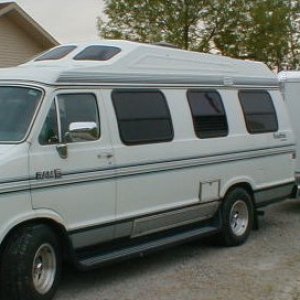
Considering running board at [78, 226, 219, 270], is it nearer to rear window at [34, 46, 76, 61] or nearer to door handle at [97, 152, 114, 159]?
door handle at [97, 152, 114, 159]

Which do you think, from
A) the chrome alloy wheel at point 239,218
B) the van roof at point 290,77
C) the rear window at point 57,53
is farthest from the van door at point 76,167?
the van roof at point 290,77

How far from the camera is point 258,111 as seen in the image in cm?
936

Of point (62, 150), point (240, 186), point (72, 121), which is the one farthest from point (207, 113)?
point (62, 150)

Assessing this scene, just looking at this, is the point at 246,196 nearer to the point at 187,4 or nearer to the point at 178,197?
the point at 178,197

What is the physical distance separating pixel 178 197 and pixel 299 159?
14.3 ft

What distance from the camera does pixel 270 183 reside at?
31.0ft

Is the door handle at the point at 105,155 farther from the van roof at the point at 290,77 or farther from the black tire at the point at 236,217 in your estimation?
the van roof at the point at 290,77

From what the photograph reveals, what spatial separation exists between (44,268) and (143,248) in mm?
1378

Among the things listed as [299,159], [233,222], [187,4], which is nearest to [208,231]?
[233,222]

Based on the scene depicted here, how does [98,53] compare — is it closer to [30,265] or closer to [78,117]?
[78,117]

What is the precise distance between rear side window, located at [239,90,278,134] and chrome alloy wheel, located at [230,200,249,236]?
1017 mm

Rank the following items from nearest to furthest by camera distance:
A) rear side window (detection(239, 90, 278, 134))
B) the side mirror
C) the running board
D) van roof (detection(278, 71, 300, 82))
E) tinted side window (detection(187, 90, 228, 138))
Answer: the side mirror → the running board → tinted side window (detection(187, 90, 228, 138)) → rear side window (detection(239, 90, 278, 134)) → van roof (detection(278, 71, 300, 82))

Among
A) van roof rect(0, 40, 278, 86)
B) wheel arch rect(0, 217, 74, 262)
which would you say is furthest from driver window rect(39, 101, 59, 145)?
wheel arch rect(0, 217, 74, 262)

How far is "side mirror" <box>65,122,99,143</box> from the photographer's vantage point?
641 cm
